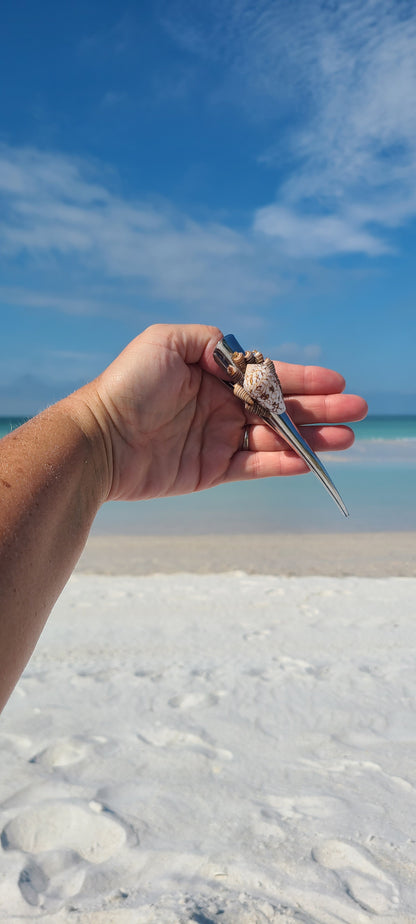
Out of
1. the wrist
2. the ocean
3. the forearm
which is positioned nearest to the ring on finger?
the wrist

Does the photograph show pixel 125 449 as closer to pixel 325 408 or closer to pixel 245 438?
pixel 245 438

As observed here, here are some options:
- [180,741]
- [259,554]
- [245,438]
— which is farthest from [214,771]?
[259,554]

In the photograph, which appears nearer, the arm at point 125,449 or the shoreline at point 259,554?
the arm at point 125,449

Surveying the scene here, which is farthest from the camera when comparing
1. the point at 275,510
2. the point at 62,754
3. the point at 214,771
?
the point at 275,510

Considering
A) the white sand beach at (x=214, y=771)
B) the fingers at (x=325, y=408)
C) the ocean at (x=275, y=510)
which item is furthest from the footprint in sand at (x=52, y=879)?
the ocean at (x=275, y=510)

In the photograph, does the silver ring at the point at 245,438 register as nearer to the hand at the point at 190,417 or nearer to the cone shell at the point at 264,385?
the hand at the point at 190,417

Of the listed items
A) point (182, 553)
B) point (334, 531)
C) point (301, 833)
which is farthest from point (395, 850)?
point (334, 531)

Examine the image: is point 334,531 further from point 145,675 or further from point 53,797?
point 53,797

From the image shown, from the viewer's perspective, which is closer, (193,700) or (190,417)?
(190,417)
